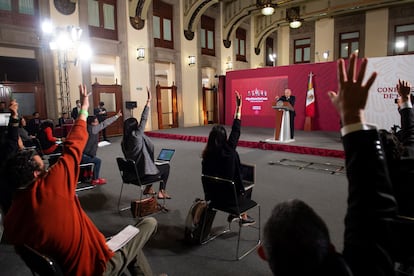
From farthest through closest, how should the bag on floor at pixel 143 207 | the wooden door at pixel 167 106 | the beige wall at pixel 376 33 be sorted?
the beige wall at pixel 376 33, the wooden door at pixel 167 106, the bag on floor at pixel 143 207

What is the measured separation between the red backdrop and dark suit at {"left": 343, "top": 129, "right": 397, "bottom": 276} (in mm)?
9507

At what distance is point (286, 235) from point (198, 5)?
12408 mm

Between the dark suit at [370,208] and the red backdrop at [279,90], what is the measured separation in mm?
9507

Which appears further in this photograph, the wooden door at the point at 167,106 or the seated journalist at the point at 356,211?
the wooden door at the point at 167,106

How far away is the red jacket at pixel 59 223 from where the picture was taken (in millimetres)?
1352

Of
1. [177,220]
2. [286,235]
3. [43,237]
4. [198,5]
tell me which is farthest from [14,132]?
[198,5]

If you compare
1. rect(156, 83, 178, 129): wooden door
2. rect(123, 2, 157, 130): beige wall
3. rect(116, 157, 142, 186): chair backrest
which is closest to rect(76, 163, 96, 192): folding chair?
rect(116, 157, 142, 186): chair backrest

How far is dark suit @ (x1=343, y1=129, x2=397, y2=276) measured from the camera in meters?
0.82

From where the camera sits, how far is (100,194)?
4.33m

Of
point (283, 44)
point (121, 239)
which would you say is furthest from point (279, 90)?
point (121, 239)

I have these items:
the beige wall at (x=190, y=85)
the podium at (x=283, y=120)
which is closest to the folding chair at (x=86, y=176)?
the podium at (x=283, y=120)

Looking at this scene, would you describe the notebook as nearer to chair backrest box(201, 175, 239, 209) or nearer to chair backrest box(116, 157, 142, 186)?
chair backrest box(201, 175, 239, 209)

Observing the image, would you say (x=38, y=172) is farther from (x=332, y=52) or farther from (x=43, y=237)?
(x=332, y=52)

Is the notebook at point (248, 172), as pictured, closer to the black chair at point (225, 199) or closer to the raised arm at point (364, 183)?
the black chair at point (225, 199)
